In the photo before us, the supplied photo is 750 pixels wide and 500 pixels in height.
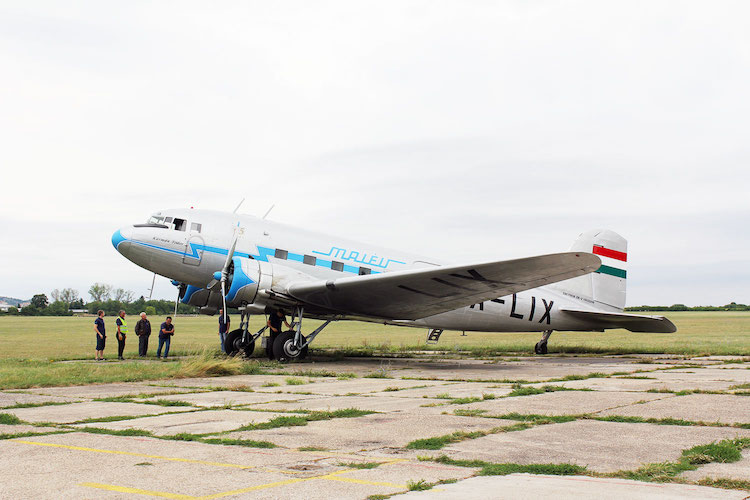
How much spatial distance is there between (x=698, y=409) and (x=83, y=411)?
7387mm

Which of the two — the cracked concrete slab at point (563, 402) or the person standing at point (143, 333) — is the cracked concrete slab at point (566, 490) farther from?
the person standing at point (143, 333)

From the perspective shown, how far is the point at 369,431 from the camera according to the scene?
668 centimetres

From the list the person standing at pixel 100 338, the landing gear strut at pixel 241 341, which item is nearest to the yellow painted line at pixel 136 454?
the landing gear strut at pixel 241 341

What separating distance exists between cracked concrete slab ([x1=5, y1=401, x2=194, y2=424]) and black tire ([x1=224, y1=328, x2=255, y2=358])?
10179mm

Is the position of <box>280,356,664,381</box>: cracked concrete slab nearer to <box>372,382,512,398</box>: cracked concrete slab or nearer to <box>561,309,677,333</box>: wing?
<box>372,382,512,398</box>: cracked concrete slab

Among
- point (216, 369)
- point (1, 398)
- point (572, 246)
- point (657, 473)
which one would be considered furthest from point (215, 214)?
point (657, 473)

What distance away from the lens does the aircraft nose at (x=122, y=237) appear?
17.5 m

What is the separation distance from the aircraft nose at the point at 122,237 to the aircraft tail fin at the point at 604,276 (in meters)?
12.9

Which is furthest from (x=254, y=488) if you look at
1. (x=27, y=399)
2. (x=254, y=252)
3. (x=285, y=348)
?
(x=254, y=252)

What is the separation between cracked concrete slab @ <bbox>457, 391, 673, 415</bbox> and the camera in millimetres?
8047

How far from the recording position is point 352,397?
9.66 meters

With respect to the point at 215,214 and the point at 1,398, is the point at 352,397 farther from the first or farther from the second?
the point at 215,214

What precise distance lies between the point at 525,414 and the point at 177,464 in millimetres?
4121

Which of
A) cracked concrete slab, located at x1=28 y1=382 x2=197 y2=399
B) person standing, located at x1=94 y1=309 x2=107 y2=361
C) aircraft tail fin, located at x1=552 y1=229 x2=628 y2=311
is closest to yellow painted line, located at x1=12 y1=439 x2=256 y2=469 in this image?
cracked concrete slab, located at x1=28 y1=382 x2=197 y2=399
